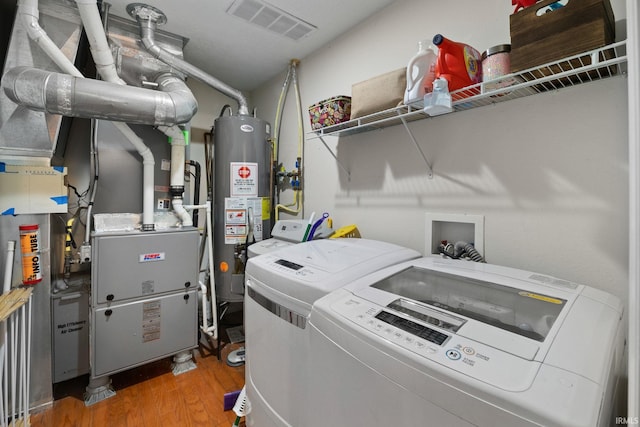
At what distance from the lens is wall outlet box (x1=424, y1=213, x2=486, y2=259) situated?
1.27 meters

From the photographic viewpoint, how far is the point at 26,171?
1.55m

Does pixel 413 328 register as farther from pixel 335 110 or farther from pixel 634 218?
pixel 335 110

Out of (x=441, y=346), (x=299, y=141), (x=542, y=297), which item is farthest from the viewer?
(x=299, y=141)

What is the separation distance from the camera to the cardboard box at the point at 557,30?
78 centimetres

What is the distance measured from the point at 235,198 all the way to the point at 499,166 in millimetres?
1740

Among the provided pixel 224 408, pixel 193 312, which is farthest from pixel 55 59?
pixel 224 408

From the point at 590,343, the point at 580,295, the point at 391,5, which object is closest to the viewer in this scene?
the point at 590,343

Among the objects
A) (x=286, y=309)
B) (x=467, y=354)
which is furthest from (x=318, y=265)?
(x=467, y=354)

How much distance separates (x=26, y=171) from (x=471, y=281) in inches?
89.6

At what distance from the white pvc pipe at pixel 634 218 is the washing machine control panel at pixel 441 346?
0.12m

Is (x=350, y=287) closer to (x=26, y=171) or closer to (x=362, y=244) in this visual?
(x=362, y=244)

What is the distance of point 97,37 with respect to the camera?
1.51m

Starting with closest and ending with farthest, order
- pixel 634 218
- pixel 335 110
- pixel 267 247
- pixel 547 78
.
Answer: pixel 634 218 → pixel 547 78 → pixel 335 110 → pixel 267 247

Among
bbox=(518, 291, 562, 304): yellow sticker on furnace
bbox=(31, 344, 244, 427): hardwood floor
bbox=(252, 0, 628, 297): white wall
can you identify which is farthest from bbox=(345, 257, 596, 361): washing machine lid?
bbox=(31, 344, 244, 427): hardwood floor
